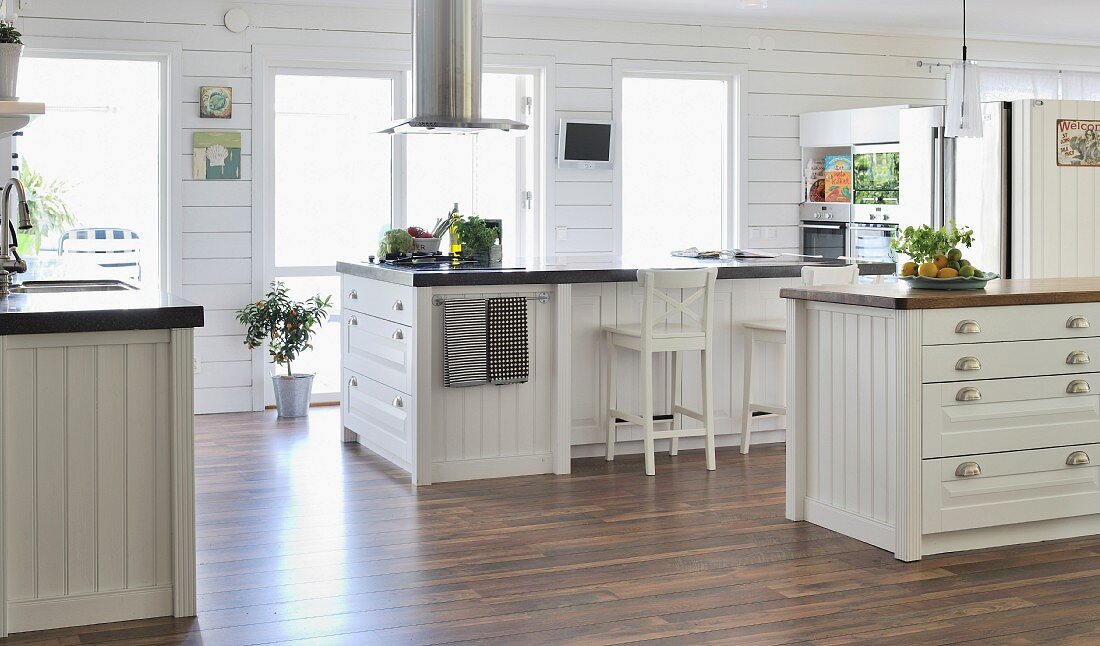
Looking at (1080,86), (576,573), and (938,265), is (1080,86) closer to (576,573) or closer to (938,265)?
(938,265)

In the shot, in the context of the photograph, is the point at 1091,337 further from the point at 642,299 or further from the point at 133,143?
the point at 133,143

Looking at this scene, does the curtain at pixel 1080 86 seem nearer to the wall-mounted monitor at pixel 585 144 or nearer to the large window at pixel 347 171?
the wall-mounted monitor at pixel 585 144

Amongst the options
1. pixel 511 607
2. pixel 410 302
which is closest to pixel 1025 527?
pixel 511 607

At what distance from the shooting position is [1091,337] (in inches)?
157

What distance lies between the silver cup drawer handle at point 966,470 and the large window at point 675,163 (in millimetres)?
4215

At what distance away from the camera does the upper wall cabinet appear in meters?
7.46

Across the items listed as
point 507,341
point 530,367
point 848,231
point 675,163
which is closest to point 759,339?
point 530,367

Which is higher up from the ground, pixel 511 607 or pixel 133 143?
pixel 133 143

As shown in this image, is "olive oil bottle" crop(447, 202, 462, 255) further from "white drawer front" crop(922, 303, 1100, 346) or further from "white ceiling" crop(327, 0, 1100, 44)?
"white drawer front" crop(922, 303, 1100, 346)

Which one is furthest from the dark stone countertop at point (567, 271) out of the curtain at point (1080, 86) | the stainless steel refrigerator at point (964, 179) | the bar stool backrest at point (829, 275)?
the curtain at point (1080, 86)

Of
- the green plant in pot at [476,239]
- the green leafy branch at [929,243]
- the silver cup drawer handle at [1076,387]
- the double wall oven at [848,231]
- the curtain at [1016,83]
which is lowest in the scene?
the silver cup drawer handle at [1076,387]

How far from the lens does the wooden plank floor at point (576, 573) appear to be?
123 inches

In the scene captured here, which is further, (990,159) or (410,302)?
(990,159)

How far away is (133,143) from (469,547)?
158 inches
